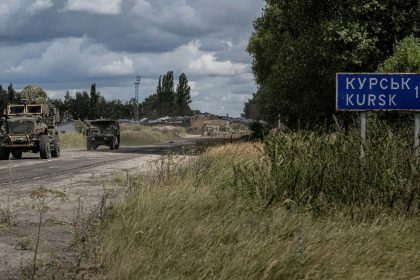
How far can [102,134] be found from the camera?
132 feet

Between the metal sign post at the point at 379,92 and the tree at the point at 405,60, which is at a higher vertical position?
the tree at the point at 405,60

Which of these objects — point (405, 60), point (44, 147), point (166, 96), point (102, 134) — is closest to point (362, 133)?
point (405, 60)

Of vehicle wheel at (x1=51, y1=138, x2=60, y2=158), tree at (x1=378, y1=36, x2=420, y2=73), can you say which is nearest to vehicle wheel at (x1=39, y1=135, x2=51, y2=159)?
vehicle wheel at (x1=51, y1=138, x2=60, y2=158)

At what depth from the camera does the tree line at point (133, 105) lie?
11889 cm

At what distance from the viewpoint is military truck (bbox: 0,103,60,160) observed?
2598 centimetres

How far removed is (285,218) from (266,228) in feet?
1.70

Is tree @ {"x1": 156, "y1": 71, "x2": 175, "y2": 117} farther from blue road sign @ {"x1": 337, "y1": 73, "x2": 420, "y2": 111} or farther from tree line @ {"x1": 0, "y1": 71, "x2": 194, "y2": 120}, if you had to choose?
blue road sign @ {"x1": 337, "y1": 73, "x2": 420, "y2": 111}

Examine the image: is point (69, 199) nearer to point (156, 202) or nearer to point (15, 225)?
point (15, 225)

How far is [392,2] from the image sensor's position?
22797mm

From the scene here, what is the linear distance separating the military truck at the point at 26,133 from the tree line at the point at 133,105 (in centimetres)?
8196

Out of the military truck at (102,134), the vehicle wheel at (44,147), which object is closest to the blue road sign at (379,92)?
the vehicle wheel at (44,147)

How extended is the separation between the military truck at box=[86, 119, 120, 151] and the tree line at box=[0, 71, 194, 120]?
6995 centimetres

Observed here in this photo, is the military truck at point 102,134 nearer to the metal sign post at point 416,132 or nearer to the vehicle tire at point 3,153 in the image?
the vehicle tire at point 3,153

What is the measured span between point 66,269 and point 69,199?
5.33m
